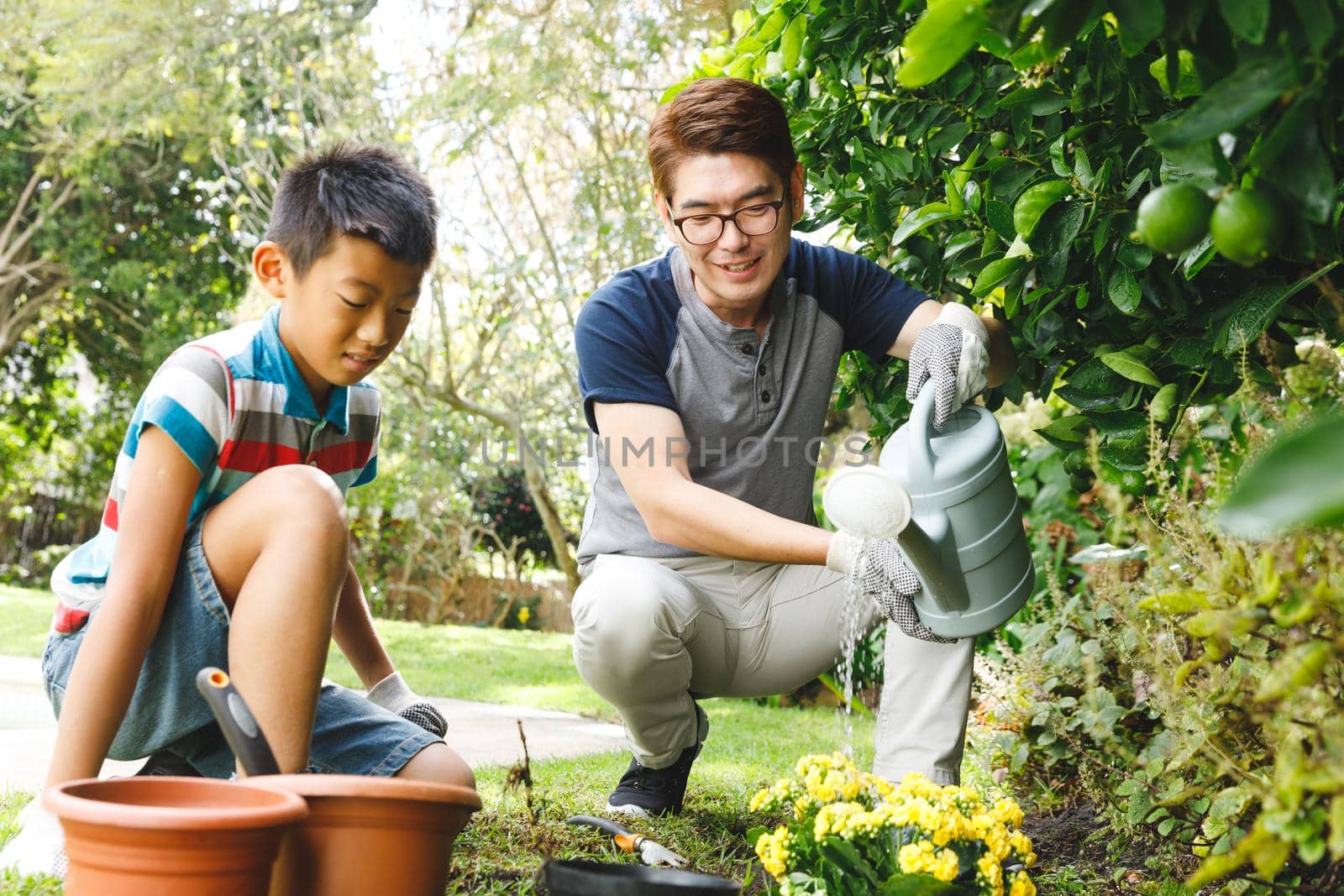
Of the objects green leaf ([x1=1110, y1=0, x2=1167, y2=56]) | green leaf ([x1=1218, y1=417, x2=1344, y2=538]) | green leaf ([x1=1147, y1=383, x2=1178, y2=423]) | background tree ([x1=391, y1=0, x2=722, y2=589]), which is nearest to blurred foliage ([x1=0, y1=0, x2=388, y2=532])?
background tree ([x1=391, y1=0, x2=722, y2=589])

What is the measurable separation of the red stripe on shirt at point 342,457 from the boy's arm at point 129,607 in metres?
0.33

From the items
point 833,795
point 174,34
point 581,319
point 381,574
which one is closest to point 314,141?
Result: point 174,34

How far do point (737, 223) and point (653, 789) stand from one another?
1.05m

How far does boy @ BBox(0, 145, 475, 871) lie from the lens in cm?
133

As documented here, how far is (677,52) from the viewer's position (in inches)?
216

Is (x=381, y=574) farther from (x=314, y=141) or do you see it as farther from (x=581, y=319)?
(x=581, y=319)

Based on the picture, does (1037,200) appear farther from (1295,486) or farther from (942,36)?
(1295,486)

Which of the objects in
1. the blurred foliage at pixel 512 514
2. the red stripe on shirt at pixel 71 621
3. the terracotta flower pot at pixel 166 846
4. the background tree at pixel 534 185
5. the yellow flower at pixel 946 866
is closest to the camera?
the terracotta flower pot at pixel 166 846

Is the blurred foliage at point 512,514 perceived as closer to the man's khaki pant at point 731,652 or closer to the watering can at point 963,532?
the man's khaki pant at point 731,652

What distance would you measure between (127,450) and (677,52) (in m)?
4.45

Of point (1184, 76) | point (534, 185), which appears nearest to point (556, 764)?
point (1184, 76)

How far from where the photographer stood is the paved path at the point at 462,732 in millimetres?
2359

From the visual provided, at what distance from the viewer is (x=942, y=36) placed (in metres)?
0.75

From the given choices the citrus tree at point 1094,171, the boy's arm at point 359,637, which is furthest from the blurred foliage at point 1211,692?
the boy's arm at point 359,637
